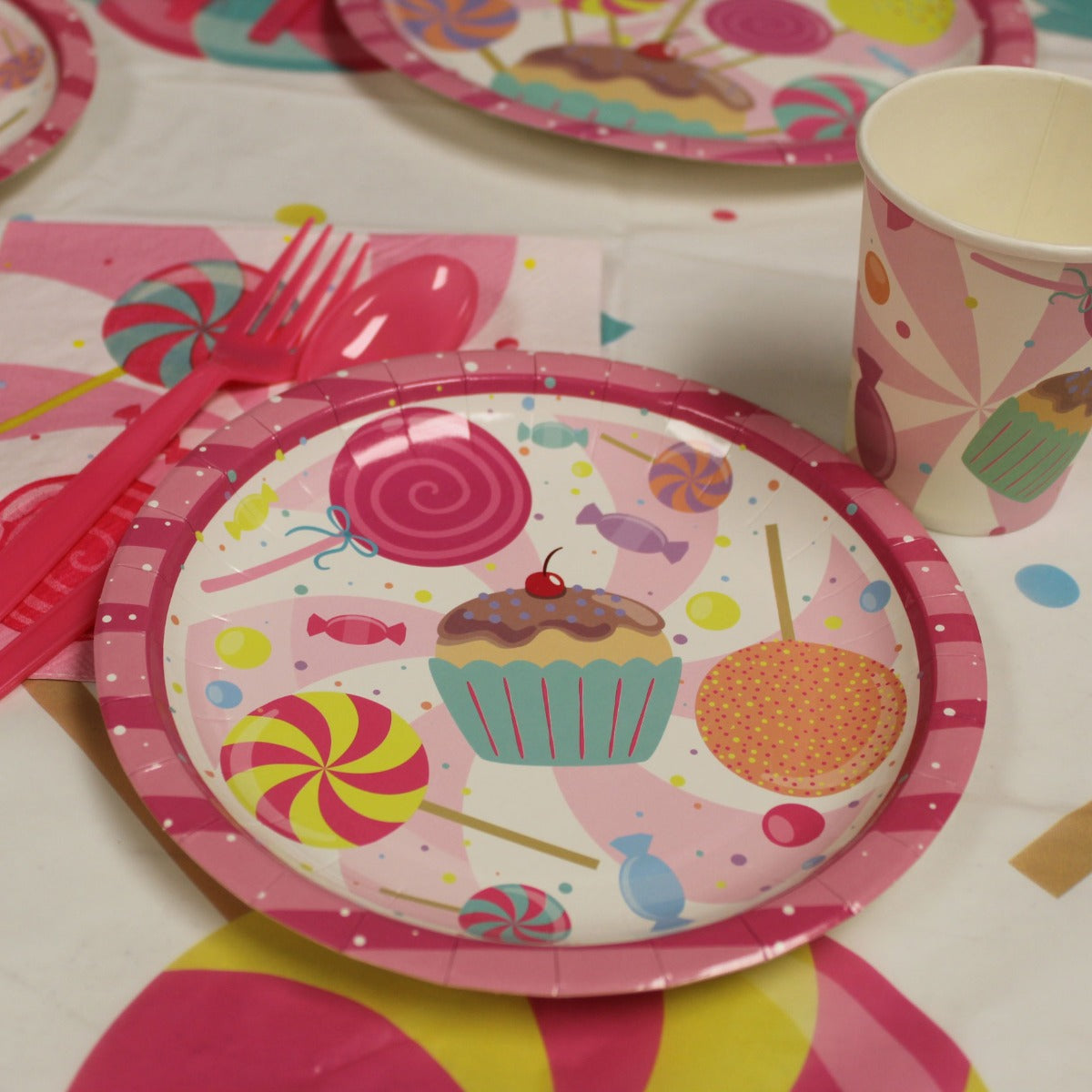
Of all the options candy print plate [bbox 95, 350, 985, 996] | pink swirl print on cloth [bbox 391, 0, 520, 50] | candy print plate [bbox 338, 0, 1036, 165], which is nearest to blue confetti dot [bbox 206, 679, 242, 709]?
candy print plate [bbox 95, 350, 985, 996]

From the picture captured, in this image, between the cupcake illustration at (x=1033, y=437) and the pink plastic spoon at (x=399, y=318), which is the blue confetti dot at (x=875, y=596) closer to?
the cupcake illustration at (x=1033, y=437)

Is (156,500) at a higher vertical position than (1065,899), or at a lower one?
higher

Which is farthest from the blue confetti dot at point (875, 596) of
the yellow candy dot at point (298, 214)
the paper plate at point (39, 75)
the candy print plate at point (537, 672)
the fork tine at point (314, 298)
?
the paper plate at point (39, 75)

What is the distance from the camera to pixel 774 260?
0.75m

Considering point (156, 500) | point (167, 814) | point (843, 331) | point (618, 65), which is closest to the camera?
point (167, 814)

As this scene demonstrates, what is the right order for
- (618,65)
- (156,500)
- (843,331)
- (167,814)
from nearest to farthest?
(167,814) < (156,500) < (843,331) < (618,65)

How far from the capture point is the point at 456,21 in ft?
2.81

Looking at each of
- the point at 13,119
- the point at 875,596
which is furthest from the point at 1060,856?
the point at 13,119

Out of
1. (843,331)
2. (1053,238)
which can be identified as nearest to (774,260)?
(843,331)

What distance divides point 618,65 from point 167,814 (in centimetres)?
62

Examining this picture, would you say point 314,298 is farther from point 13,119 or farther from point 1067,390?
point 1067,390

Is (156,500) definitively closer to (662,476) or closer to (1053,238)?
(662,476)

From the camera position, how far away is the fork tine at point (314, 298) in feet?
2.11

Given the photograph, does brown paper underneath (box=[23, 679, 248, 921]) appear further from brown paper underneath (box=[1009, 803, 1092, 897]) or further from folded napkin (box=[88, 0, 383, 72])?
folded napkin (box=[88, 0, 383, 72])
